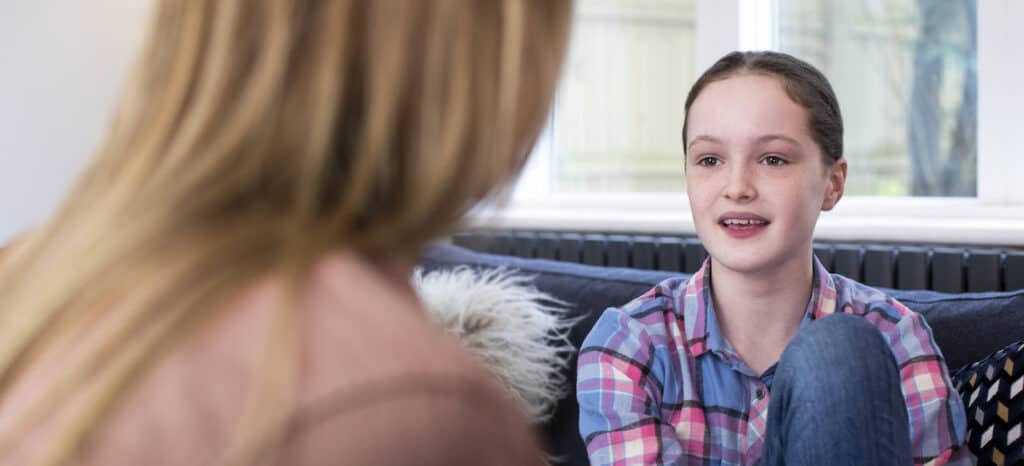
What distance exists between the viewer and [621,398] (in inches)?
60.5

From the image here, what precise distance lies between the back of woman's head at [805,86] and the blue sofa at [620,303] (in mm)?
289

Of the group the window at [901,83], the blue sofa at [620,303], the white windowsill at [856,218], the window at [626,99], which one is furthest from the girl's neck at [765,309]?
the window at [626,99]

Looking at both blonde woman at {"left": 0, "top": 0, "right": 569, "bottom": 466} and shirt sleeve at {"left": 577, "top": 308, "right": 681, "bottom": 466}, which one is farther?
shirt sleeve at {"left": 577, "top": 308, "right": 681, "bottom": 466}

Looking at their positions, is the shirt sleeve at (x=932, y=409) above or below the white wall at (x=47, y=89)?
below

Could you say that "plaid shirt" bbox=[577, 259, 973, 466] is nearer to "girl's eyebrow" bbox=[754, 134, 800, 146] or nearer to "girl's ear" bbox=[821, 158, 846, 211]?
"girl's ear" bbox=[821, 158, 846, 211]

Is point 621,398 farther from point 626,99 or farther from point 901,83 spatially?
point 626,99

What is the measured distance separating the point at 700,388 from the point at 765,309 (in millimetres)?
153

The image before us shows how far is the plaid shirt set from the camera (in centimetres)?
149

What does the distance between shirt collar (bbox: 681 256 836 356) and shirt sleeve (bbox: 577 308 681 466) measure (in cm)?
7

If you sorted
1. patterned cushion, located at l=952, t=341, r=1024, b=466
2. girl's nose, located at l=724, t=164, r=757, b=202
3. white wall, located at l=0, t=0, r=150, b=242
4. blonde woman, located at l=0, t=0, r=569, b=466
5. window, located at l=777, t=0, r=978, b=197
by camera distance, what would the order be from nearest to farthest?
blonde woman, located at l=0, t=0, r=569, b=466, patterned cushion, located at l=952, t=341, r=1024, b=466, girl's nose, located at l=724, t=164, r=757, b=202, window, located at l=777, t=0, r=978, b=197, white wall, located at l=0, t=0, r=150, b=242

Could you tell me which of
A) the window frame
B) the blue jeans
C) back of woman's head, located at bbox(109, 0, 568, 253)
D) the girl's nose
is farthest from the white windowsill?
back of woman's head, located at bbox(109, 0, 568, 253)

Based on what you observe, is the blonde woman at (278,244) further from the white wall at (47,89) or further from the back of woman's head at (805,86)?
the white wall at (47,89)

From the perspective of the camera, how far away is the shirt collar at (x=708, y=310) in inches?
62.7

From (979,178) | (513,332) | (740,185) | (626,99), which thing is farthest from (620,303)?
(626,99)
